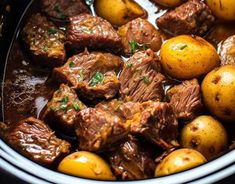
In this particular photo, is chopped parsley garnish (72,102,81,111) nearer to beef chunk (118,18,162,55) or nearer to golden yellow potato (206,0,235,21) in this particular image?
beef chunk (118,18,162,55)

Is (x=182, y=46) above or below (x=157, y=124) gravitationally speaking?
above

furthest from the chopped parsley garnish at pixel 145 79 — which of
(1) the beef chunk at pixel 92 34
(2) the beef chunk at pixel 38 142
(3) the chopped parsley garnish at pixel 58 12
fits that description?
(3) the chopped parsley garnish at pixel 58 12

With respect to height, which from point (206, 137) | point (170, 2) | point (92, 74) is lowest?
point (206, 137)

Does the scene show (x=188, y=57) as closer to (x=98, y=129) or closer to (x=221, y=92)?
(x=221, y=92)

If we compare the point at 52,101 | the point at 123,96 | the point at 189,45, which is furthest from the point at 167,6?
the point at 52,101

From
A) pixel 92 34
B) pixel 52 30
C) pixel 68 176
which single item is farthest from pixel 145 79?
pixel 68 176

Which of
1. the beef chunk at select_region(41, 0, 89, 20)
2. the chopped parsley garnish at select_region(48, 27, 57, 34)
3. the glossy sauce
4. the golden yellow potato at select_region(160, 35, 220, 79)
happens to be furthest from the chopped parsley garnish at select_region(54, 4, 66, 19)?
the golden yellow potato at select_region(160, 35, 220, 79)

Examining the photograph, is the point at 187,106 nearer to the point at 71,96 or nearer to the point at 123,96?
the point at 123,96
